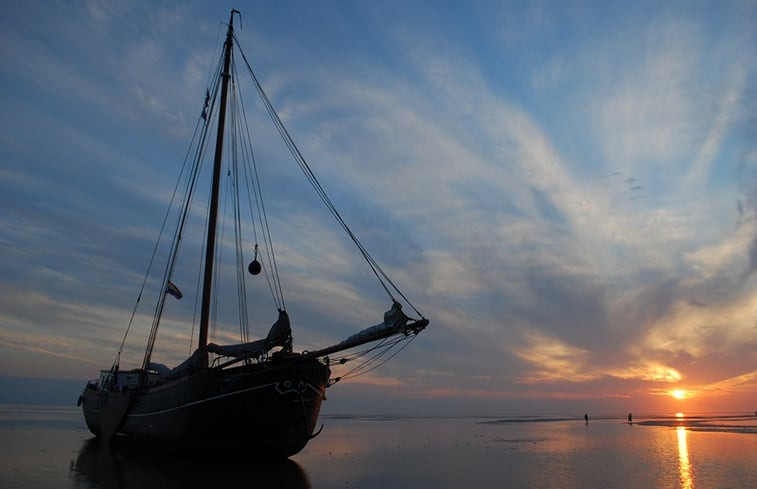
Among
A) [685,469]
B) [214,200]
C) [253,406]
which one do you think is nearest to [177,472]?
[253,406]

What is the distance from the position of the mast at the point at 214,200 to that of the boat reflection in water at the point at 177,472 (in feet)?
20.0

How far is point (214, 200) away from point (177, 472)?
51.2 ft

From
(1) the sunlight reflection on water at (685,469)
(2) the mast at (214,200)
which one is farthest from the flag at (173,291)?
(1) the sunlight reflection on water at (685,469)

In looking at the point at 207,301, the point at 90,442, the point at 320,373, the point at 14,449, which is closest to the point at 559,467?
the point at 320,373

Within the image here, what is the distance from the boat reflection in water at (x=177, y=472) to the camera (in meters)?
19.6

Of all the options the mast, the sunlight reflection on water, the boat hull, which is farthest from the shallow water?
the mast

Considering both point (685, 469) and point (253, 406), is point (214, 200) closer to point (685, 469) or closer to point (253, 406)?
point (253, 406)

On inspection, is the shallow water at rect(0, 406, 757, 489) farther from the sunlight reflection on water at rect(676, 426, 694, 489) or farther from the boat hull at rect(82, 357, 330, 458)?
the boat hull at rect(82, 357, 330, 458)

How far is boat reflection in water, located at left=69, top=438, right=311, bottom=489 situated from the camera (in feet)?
64.4

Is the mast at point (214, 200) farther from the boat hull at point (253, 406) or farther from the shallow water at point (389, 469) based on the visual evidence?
the shallow water at point (389, 469)

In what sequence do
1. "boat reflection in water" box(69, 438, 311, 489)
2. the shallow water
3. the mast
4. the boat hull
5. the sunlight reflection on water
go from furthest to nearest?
the mast < the boat hull < the sunlight reflection on water < the shallow water < "boat reflection in water" box(69, 438, 311, 489)

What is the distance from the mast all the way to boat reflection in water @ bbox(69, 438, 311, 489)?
6.08 meters

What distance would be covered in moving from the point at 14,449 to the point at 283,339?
1988cm

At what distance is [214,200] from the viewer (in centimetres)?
3188
